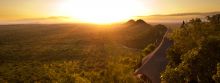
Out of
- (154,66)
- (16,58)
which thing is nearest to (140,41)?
(16,58)

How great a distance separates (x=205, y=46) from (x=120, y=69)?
65.3ft

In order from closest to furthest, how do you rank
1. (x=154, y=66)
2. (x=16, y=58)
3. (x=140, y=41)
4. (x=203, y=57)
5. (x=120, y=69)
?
(x=203, y=57)
(x=120, y=69)
(x=154, y=66)
(x=16, y=58)
(x=140, y=41)

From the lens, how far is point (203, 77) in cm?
2242

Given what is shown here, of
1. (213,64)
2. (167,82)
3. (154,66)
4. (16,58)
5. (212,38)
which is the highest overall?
(212,38)

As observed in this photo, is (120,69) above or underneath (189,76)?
underneath

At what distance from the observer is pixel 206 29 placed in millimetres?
31375

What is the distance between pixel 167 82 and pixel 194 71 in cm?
258

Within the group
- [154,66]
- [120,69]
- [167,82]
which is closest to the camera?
[167,82]

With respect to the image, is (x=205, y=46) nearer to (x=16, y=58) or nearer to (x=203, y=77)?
(x=203, y=77)

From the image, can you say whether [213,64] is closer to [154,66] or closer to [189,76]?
[189,76]

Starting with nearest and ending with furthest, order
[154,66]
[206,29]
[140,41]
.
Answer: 1. [206,29]
2. [154,66]
3. [140,41]

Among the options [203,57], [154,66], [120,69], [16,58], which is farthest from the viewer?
[16,58]

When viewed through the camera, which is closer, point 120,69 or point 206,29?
point 206,29

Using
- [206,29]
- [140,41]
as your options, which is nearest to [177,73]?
[206,29]
